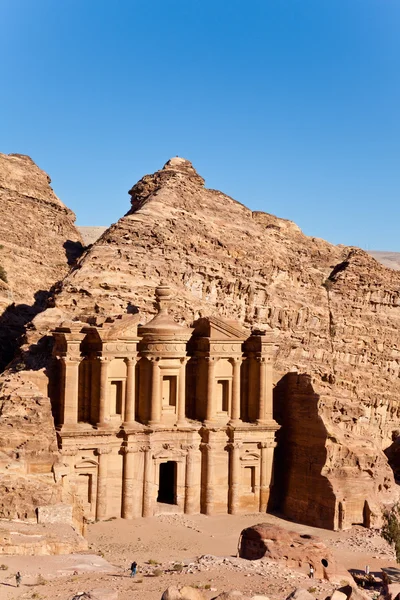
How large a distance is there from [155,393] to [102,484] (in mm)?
4874

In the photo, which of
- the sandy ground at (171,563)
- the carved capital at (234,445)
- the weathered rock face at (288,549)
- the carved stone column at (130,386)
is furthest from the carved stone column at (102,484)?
the weathered rock face at (288,549)

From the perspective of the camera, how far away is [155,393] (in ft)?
132

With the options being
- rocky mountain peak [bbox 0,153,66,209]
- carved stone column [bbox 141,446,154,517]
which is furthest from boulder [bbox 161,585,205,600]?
rocky mountain peak [bbox 0,153,66,209]

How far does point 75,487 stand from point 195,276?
1777 centimetres

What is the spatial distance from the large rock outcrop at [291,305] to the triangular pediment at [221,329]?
3.70 meters

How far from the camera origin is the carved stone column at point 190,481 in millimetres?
40594

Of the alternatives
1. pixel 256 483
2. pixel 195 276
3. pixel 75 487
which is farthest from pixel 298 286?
pixel 75 487

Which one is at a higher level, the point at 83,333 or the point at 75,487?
the point at 83,333

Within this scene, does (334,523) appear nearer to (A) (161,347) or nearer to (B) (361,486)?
(B) (361,486)

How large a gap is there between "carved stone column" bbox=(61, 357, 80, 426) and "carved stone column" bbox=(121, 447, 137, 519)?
9.45 ft

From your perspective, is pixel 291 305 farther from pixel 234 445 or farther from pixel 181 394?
pixel 181 394

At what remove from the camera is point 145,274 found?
47875mm

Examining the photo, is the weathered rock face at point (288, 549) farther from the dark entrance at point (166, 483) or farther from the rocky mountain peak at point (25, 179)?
the rocky mountain peak at point (25, 179)

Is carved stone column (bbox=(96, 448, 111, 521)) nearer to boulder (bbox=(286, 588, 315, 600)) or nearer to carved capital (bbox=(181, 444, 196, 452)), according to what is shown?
carved capital (bbox=(181, 444, 196, 452))
